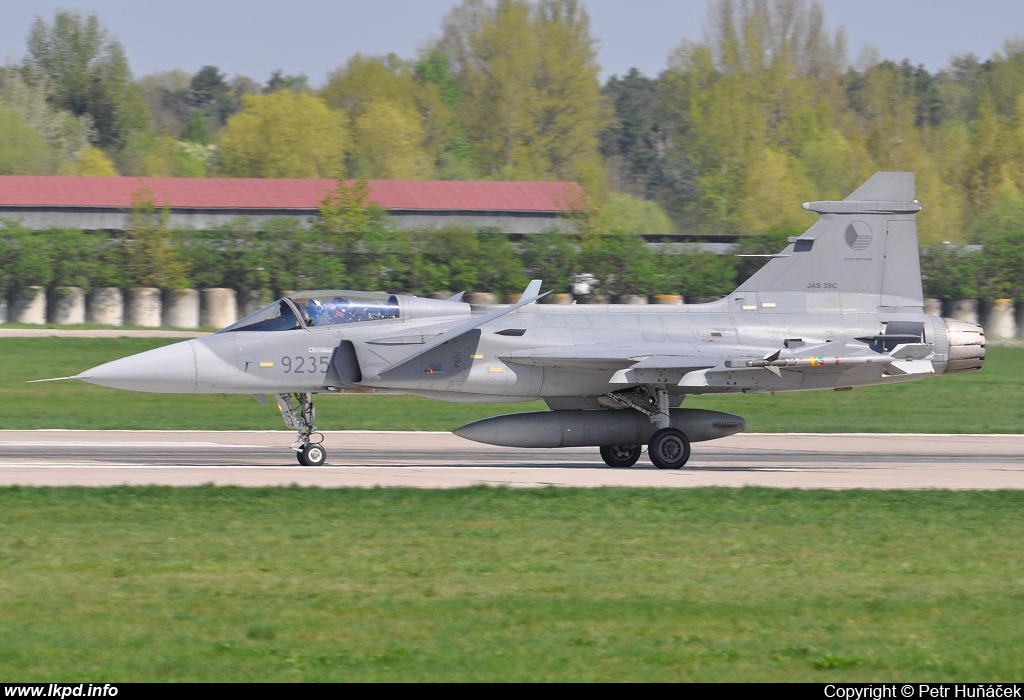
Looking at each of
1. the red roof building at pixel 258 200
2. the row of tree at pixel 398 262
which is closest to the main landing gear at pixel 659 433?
the row of tree at pixel 398 262

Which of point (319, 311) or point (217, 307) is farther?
point (217, 307)

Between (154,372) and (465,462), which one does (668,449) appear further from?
(154,372)

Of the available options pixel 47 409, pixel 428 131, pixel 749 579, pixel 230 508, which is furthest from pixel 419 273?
pixel 428 131

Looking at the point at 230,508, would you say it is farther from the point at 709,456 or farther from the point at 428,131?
the point at 428,131

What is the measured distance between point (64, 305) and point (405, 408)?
24.9m

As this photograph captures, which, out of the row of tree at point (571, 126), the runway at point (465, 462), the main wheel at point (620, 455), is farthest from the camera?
the row of tree at point (571, 126)

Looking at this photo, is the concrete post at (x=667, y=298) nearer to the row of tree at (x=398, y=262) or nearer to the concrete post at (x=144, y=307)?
the row of tree at (x=398, y=262)

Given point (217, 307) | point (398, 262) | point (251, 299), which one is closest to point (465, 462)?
point (398, 262)

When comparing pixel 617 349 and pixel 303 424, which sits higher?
pixel 617 349

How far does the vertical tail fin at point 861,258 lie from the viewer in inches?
758

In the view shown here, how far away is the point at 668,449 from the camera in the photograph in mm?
18078

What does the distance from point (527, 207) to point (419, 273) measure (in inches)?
658

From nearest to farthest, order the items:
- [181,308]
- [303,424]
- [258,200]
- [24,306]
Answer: [303,424], [24,306], [181,308], [258,200]

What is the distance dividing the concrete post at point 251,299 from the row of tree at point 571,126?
1702 cm
